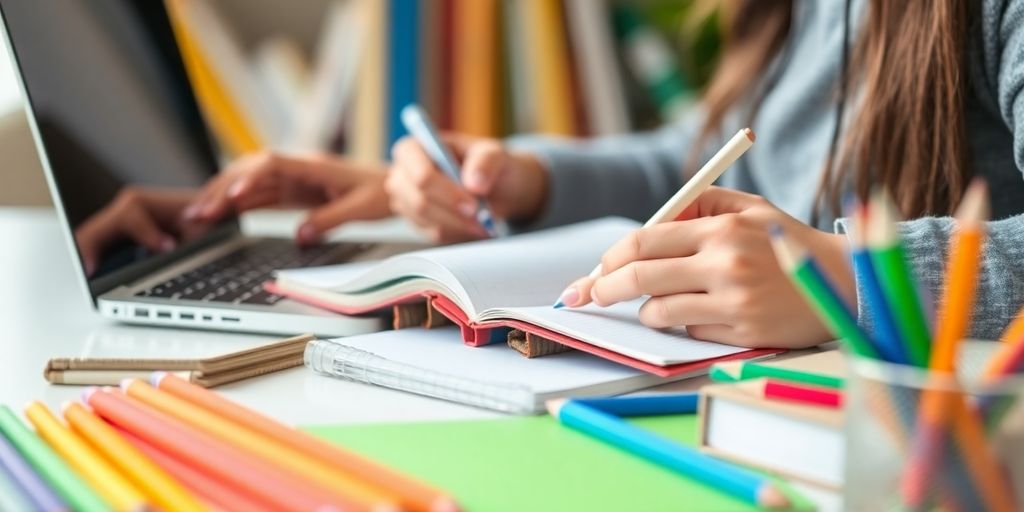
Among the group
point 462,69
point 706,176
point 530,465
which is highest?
point 462,69

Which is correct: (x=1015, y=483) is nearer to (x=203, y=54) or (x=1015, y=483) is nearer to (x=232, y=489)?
(x=232, y=489)

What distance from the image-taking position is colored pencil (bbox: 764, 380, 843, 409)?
0.40 meters

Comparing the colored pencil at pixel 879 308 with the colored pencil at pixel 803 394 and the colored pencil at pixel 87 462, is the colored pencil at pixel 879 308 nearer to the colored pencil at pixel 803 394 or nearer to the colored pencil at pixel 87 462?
the colored pencil at pixel 803 394

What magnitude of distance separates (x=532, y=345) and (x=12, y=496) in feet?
0.92

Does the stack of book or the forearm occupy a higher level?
the stack of book

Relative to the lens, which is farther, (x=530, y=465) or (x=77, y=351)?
(x=77, y=351)

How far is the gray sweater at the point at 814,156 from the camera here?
1.84ft

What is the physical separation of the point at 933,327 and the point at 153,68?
2.71 ft

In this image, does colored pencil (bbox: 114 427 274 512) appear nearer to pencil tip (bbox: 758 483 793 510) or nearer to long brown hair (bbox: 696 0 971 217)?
pencil tip (bbox: 758 483 793 510)

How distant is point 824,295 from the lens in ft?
1.05

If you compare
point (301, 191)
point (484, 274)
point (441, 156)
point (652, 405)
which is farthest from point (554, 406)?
point (301, 191)

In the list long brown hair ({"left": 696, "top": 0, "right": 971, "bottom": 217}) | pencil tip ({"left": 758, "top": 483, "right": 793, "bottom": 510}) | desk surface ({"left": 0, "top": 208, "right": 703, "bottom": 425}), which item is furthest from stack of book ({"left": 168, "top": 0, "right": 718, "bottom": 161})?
pencil tip ({"left": 758, "top": 483, "right": 793, "bottom": 510})

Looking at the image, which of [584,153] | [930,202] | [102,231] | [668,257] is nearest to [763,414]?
[668,257]

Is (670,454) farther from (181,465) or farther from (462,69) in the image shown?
(462,69)
